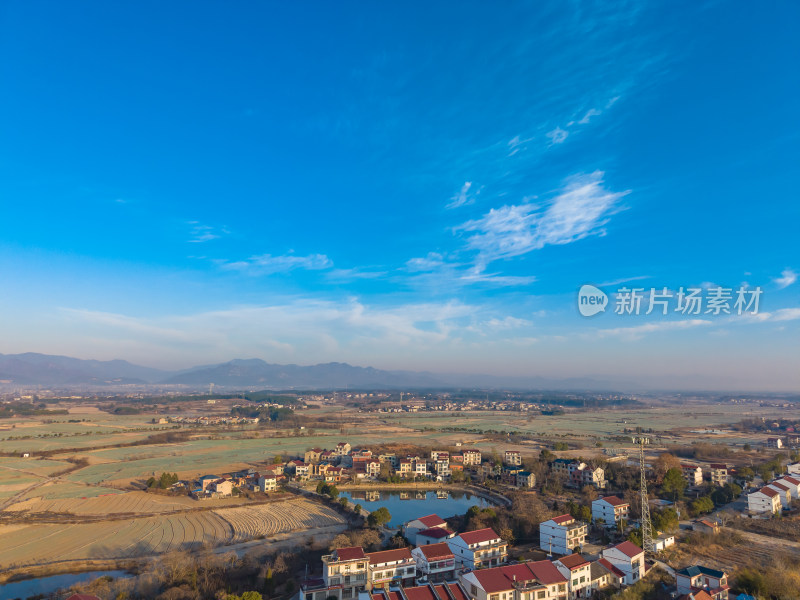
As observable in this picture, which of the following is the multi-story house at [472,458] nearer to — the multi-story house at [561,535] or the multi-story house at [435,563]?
the multi-story house at [561,535]

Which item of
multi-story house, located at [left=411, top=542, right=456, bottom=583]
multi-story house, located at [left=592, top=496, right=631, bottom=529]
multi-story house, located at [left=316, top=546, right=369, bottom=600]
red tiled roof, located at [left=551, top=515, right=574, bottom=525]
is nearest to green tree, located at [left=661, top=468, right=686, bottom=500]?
multi-story house, located at [left=592, top=496, right=631, bottom=529]

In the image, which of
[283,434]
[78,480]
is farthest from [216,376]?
[78,480]

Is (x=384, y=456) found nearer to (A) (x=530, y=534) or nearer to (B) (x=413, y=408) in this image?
(A) (x=530, y=534)

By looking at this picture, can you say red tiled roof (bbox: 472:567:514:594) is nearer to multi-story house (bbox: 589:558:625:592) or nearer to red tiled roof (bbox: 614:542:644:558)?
multi-story house (bbox: 589:558:625:592)

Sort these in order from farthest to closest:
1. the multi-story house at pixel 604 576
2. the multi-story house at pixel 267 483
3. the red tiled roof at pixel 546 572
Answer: the multi-story house at pixel 267 483, the multi-story house at pixel 604 576, the red tiled roof at pixel 546 572

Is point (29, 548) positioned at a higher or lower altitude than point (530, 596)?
lower

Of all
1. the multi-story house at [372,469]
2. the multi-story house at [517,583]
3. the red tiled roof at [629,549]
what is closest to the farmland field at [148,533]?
the multi-story house at [372,469]


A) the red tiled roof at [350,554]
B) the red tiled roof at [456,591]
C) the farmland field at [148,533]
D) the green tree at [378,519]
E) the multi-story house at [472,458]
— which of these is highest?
the red tiled roof at [350,554]
